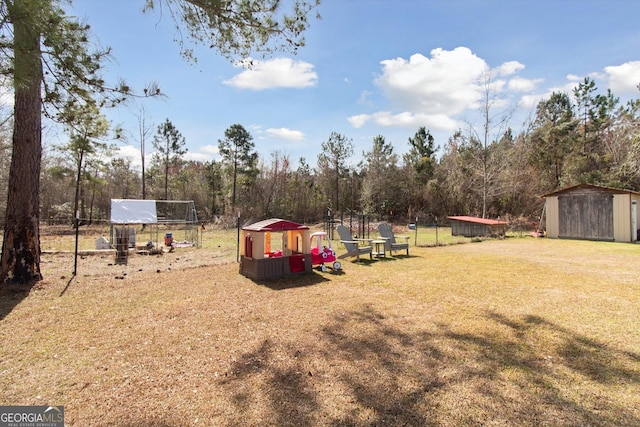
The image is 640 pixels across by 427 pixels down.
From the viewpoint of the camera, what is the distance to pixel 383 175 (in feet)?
89.3

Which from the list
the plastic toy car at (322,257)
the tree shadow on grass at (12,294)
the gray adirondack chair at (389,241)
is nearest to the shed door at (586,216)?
the gray adirondack chair at (389,241)

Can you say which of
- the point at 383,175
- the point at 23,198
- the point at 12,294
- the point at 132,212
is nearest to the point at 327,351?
the point at 12,294

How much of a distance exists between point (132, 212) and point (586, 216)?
778 inches

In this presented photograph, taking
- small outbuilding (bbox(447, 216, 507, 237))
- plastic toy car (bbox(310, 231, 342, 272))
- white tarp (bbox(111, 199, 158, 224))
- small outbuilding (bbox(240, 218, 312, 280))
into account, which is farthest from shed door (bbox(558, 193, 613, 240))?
white tarp (bbox(111, 199, 158, 224))

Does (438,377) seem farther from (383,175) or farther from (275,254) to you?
(383,175)

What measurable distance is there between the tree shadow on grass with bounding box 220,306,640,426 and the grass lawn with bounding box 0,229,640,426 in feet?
0.05

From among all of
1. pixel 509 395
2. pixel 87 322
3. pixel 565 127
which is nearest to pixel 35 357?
pixel 87 322

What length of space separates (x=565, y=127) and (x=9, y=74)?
27.8 m

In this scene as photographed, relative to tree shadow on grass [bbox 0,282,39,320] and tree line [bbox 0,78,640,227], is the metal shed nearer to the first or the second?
tree line [bbox 0,78,640,227]

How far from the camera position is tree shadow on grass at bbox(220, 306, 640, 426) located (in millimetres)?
2273

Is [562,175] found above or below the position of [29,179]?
above

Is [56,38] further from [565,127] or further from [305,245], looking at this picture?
[565,127]

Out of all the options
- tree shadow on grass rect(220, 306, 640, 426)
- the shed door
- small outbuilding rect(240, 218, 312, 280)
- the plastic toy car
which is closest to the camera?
tree shadow on grass rect(220, 306, 640, 426)

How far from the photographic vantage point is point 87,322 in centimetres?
418
